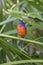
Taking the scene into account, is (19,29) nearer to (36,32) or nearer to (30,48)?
(36,32)

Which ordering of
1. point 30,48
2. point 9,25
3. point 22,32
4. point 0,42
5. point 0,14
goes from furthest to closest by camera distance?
1. point 30,48
2. point 9,25
3. point 0,14
4. point 22,32
5. point 0,42

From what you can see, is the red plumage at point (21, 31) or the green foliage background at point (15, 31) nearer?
the green foliage background at point (15, 31)

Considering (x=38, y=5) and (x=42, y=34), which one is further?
(x=42, y=34)

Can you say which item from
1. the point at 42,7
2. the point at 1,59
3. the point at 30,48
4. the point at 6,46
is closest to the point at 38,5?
the point at 42,7

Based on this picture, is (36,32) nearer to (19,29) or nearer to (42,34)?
(42,34)

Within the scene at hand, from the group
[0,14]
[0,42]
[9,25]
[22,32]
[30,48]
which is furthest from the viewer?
[30,48]

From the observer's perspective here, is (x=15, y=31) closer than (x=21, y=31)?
No

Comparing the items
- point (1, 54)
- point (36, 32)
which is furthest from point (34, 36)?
point (1, 54)

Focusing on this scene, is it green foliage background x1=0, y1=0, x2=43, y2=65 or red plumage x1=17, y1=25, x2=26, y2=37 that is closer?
green foliage background x1=0, y1=0, x2=43, y2=65

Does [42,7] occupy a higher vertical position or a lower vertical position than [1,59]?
higher
